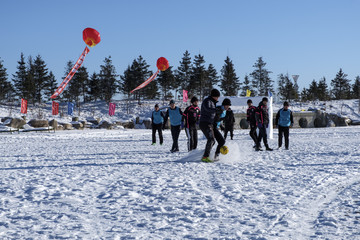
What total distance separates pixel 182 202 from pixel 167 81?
6482 cm

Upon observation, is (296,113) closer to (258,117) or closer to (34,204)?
(258,117)

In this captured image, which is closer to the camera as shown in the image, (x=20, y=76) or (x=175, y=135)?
(x=175, y=135)

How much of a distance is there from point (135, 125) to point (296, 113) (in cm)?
1894

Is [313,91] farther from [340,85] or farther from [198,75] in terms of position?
[198,75]

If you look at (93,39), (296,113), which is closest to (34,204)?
(93,39)

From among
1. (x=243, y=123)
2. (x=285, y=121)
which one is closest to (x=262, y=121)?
(x=285, y=121)

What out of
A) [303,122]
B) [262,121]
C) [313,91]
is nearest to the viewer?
[262,121]

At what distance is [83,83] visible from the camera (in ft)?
218

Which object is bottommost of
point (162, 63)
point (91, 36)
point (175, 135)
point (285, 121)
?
point (175, 135)

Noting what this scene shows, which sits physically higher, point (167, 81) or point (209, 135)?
point (167, 81)

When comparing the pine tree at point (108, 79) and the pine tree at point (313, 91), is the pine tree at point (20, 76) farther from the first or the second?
the pine tree at point (313, 91)

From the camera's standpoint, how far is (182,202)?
13.4 feet

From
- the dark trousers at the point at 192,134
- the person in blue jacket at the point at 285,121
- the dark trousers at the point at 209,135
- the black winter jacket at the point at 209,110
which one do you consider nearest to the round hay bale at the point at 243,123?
the person in blue jacket at the point at 285,121

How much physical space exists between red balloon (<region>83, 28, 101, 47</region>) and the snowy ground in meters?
14.6
